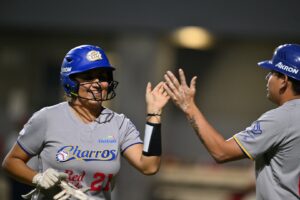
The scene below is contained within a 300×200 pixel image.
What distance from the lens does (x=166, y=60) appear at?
12.4m

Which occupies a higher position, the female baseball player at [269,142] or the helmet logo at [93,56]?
the helmet logo at [93,56]

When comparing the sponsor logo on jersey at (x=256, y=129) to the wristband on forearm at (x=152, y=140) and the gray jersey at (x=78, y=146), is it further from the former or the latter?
the gray jersey at (x=78, y=146)

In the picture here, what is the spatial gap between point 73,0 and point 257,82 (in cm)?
445

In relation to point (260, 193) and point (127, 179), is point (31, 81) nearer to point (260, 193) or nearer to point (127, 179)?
point (127, 179)

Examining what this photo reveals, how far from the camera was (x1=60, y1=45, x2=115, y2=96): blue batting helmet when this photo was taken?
3906 mm

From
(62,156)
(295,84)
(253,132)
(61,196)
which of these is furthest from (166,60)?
(61,196)

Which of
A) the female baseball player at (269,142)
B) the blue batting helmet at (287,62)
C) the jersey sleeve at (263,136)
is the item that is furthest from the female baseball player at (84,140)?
the blue batting helmet at (287,62)

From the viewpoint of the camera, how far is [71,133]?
3887 millimetres

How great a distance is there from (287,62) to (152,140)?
0.95m

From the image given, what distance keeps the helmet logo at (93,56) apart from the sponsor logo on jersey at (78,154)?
0.53m

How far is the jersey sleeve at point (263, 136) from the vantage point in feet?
12.6

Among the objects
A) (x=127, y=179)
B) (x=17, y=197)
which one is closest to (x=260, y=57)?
(x=127, y=179)

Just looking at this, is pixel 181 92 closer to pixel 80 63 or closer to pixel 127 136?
pixel 127 136

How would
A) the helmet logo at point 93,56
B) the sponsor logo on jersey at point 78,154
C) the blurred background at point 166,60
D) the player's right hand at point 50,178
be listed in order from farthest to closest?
the blurred background at point 166,60, the helmet logo at point 93,56, the sponsor logo on jersey at point 78,154, the player's right hand at point 50,178
